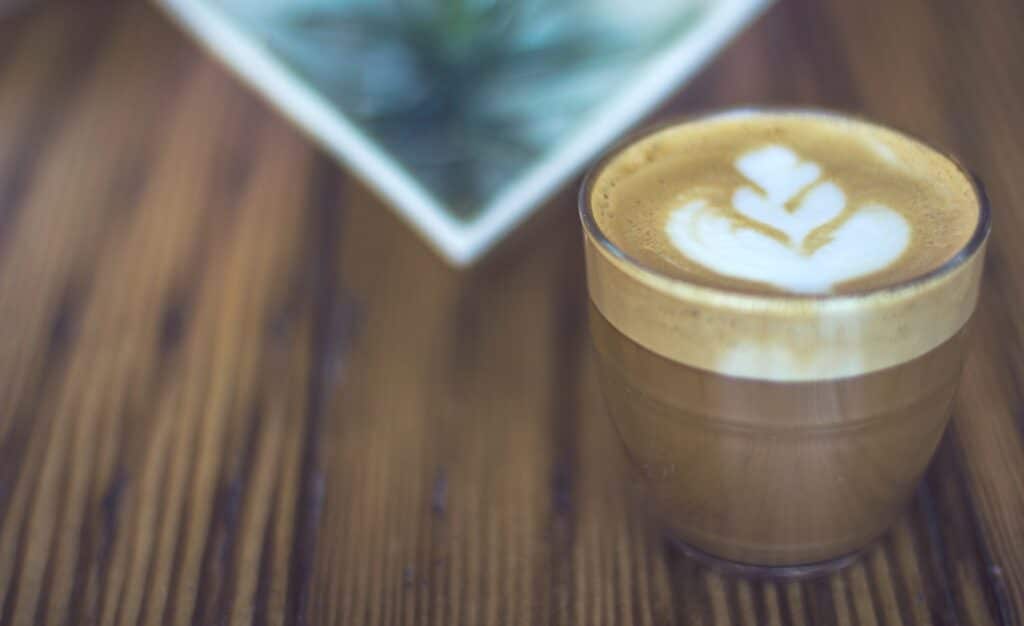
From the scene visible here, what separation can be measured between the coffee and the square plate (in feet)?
1.06

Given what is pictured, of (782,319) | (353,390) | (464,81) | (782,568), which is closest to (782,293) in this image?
(782,319)

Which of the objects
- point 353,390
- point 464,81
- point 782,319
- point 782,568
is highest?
point 464,81

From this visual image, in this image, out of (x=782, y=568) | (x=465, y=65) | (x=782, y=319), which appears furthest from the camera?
(x=465, y=65)

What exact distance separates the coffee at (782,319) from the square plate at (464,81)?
324mm

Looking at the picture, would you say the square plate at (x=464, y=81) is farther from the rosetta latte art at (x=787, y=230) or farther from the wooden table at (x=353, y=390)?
the rosetta latte art at (x=787, y=230)

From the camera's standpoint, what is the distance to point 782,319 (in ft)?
1.75

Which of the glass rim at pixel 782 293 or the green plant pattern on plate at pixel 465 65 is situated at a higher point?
the green plant pattern on plate at pixel 465 65

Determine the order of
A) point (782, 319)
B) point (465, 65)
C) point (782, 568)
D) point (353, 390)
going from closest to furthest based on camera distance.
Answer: point (782, 319) → point (782, 568) → point (353, 390) → point (465, 65)

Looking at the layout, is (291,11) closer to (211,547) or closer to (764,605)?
(211,547)

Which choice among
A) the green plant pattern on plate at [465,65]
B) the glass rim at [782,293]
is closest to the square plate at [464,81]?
the green plant pattern on plate at [465,65]

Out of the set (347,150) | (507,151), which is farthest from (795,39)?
(347,150)

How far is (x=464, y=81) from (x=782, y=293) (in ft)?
1.68

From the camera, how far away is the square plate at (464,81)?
99 centimetres

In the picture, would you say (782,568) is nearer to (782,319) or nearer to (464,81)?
(782,319)
